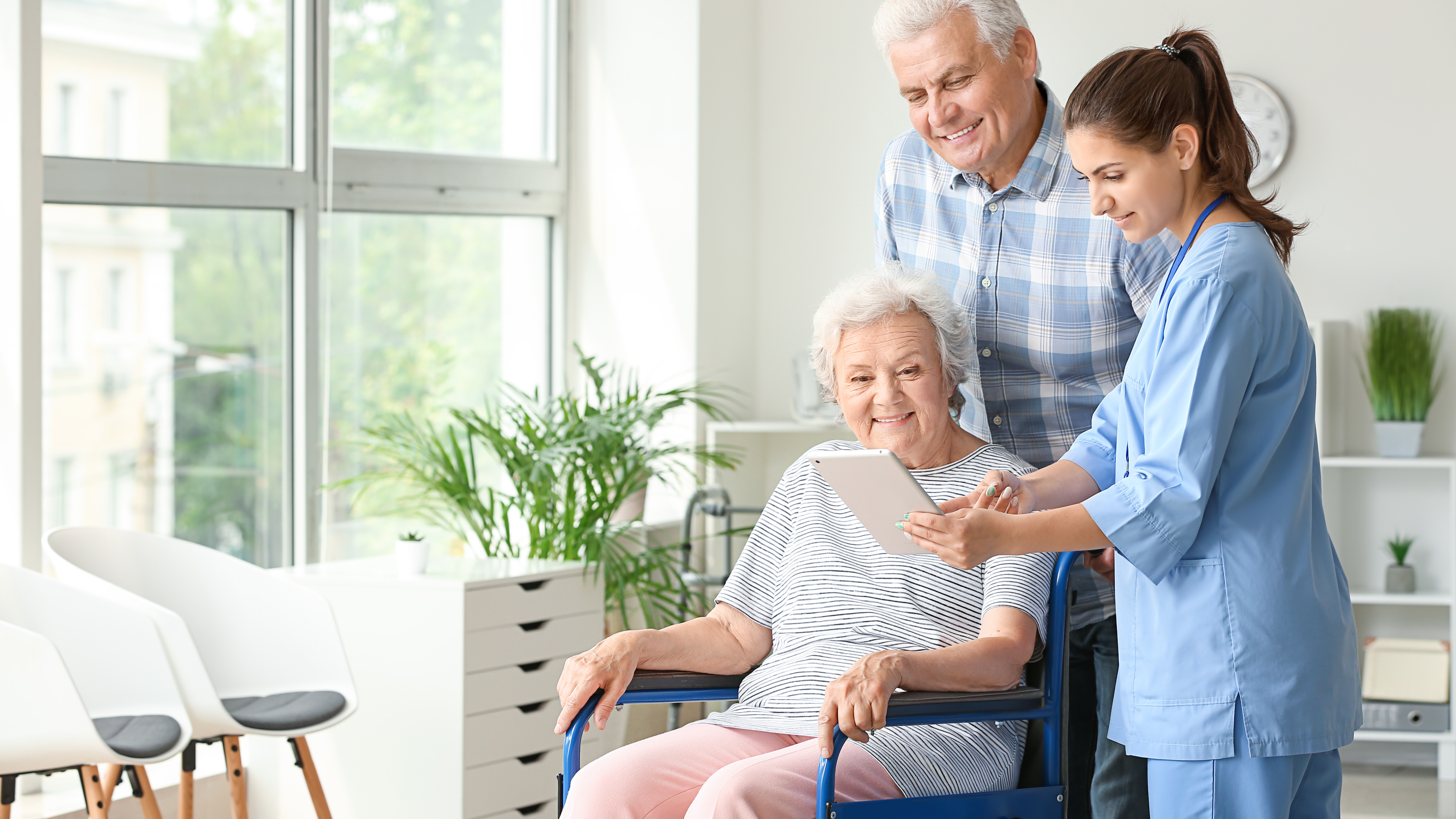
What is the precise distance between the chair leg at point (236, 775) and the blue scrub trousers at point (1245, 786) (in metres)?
1.87

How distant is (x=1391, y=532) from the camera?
424 cm

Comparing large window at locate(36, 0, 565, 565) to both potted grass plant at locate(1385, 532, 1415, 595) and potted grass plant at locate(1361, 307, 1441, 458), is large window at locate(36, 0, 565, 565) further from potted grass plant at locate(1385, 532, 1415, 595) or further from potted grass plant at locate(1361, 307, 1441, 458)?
potted grass plant at locate(1385, 532, 1415, 595)

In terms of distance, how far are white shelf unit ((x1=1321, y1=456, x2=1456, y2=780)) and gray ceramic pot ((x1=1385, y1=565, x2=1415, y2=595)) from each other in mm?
68

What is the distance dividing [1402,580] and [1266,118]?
4.64 feet

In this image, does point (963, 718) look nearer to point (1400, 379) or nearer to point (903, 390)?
point (903, 390)

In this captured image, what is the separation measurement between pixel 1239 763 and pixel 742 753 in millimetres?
721

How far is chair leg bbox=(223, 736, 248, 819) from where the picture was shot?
2.73 metres

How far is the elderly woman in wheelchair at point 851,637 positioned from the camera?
5.86 ft

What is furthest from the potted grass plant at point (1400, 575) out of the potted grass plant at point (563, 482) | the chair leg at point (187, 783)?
the chair leg at point (187, 783)

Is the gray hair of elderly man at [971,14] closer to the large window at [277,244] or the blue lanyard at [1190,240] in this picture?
the blue lanyard at [1190,240]

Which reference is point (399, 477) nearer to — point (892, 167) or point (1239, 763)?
point (892, 167)

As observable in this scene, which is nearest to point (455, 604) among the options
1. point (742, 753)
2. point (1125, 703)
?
point (742, 753)

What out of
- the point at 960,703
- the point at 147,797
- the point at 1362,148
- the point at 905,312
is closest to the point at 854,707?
the point at 960,703

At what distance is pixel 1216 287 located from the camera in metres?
1.42
